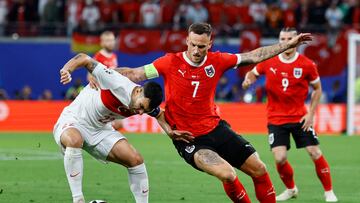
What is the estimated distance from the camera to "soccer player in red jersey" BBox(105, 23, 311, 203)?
33.5 feet

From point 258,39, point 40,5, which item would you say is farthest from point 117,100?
point 40,5

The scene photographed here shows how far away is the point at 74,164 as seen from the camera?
10.6 metres

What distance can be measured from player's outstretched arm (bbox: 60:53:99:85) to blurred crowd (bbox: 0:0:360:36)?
19958 millimetres

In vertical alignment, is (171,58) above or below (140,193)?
above

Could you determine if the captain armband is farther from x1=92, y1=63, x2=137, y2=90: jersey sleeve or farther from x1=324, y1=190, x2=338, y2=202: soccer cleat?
x1=324, y1=190, x2=338, y2=202: soccer cleat

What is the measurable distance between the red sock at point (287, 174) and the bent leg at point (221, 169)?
2840 millimetres

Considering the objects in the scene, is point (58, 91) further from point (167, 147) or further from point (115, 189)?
point (115, 189)

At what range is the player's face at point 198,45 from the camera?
32.8 ft

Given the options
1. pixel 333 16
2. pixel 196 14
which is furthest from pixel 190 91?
pixel 333 16

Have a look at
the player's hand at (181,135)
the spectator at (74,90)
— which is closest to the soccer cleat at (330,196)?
the player's hand at (181,135)

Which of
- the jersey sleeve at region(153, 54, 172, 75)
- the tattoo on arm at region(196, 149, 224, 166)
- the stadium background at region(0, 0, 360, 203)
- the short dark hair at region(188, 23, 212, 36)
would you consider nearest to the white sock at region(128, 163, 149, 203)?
the tattoo on arm at region(196, 149, 224, 166)

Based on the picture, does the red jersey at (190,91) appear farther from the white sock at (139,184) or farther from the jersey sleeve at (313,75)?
the jersey sleeve at (313,75)

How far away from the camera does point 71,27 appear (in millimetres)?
30625

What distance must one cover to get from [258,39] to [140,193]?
19.6 m
